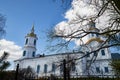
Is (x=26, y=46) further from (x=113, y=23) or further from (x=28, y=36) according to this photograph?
(x=113, y=23)

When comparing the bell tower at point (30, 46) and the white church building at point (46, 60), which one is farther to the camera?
the bell tower at point (30, 46)

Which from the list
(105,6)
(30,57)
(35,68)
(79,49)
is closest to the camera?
(105,6)

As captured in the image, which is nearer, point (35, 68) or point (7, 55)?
point (7, 55)

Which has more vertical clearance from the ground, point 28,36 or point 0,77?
point 28,36

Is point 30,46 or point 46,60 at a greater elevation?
point 30,46

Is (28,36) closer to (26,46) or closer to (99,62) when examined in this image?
(26,46)

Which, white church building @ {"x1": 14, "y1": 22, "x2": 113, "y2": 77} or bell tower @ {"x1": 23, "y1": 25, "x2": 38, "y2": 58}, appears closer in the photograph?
white church building @ {"x1": 14, "y1": 22, "x2": 113, "y2": 77}

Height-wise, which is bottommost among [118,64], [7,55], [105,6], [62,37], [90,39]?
[118,64]

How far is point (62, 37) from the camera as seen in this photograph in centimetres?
988

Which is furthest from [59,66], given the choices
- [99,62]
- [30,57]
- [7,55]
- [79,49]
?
[30,57]

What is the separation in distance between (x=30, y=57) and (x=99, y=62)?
24116mm

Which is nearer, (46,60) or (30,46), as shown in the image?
(46,60)

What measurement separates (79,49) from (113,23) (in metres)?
2.85

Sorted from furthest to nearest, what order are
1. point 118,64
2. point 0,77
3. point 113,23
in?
point 113,23, point 0,77, point 118,64
